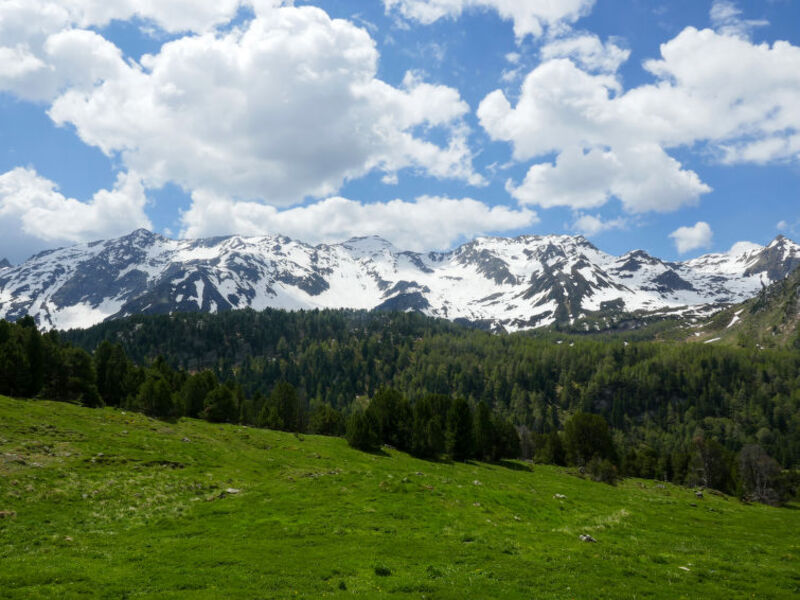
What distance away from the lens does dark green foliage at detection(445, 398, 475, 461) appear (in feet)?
270

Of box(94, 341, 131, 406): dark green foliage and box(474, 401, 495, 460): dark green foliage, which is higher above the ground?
box(94, 341, 131, 406): dark green foliage

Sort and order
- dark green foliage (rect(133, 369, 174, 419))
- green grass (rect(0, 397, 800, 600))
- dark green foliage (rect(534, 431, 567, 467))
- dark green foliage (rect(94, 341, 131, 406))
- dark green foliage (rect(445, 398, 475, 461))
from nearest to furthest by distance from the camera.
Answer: green grass (rect(0, 397, 800, 600)) → dark green foliage (rect(445, 398, 475, 461)) → dark green foliage (rect(133, 369, 174, 419)) → dark green foliage (rect(94, 341, 131, 406)) → dark green foliage (rect(534, 431, 567, 467))

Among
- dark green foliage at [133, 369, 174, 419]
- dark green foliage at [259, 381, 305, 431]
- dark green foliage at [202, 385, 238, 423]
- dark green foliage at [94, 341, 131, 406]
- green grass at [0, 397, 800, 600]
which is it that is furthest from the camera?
dark green foliage at [259, 381, 305, 431]

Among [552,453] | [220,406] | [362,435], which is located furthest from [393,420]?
[552,453]

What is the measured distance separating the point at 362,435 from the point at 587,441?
178ft

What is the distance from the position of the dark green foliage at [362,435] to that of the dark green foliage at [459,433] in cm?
1403

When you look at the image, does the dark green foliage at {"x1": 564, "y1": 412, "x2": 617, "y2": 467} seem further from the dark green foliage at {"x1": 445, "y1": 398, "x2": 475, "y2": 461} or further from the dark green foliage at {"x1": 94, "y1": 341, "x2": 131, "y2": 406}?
the dark green foliage at {"x1": 94, "y1": 341, "x2": 131, "y2": 406}

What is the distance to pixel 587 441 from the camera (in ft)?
324

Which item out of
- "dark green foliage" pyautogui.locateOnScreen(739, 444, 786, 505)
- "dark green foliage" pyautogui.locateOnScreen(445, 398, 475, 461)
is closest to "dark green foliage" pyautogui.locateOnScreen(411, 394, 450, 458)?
"dark green foliage" pyautogui.locateOnScreen(445, 398, 475, 461)

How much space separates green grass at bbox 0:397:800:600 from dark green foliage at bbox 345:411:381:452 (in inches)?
1071

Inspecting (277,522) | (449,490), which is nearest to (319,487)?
(277,522)

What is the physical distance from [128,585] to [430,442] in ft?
213

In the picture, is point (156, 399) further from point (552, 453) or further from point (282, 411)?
point (552, 453)

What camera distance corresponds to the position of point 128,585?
18094 millimetres
